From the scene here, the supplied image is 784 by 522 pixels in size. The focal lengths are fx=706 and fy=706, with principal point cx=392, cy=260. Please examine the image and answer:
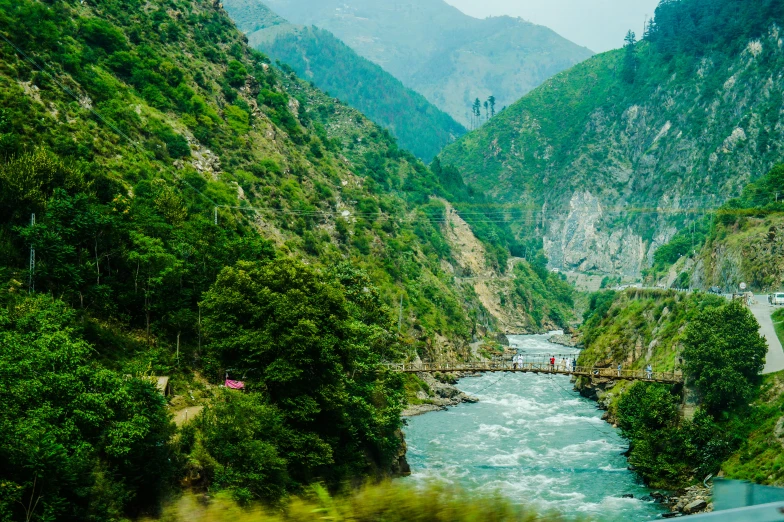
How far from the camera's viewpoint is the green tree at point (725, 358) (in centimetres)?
3447

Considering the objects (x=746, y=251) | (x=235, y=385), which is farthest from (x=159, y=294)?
(x=746, y=251)

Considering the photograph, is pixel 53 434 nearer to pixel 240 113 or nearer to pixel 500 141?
pixel 240 113

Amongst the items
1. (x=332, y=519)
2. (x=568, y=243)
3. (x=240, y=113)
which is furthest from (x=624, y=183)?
(x=332, y=519)

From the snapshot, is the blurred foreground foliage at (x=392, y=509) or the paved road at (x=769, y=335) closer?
the blurred foreground foliage at (x=392, y=509)

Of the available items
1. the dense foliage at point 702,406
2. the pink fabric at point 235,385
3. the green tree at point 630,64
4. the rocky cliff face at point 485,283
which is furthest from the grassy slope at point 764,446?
the green tree at point 630,64

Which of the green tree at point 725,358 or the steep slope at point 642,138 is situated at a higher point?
the steep slope at point 642,138

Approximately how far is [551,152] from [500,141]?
12.3 metres

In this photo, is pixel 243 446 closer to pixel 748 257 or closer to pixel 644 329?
pixel 644 329

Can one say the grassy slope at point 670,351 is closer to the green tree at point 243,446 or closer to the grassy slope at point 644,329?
the grassy slope at point 644,329

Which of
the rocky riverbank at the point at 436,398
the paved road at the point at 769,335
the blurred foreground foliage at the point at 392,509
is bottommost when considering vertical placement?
the rocky riverbank at the point at 436,398

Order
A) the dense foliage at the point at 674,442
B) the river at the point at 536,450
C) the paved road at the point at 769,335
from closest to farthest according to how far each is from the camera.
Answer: the river at the point at 536,450, the dense foliage at the point at 674,442, the paved road at the point at 769,335

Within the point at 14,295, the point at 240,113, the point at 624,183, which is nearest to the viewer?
the point at 14,295

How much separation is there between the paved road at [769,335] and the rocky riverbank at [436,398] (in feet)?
64.4

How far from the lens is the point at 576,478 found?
107 ft
